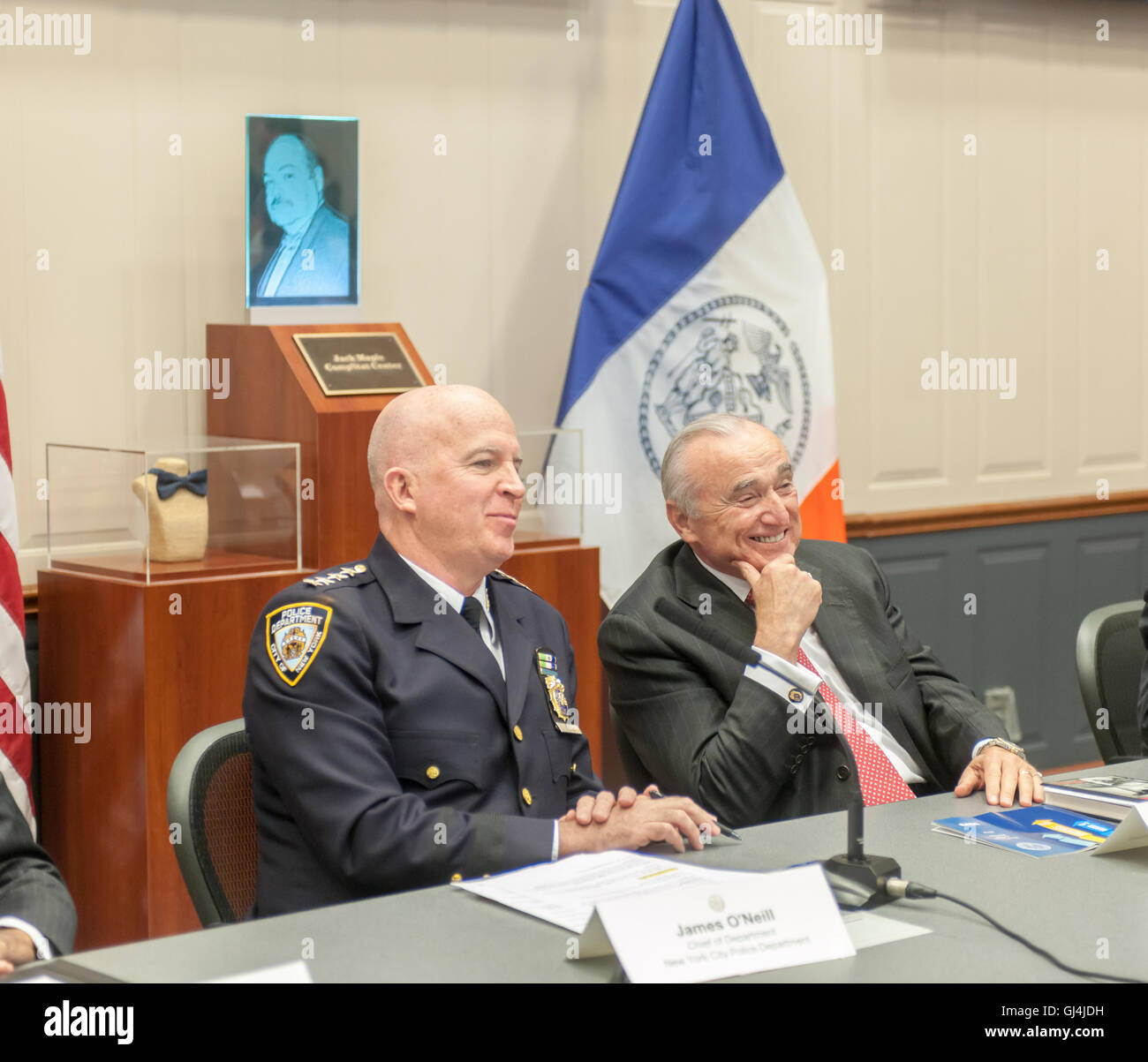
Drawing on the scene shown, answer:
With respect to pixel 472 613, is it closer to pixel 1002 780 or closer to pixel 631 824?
pixel 631 824

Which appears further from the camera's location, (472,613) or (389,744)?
(472,613)

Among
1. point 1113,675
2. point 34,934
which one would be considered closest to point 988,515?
point 1113,675

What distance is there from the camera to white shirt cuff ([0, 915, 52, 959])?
1798 mm

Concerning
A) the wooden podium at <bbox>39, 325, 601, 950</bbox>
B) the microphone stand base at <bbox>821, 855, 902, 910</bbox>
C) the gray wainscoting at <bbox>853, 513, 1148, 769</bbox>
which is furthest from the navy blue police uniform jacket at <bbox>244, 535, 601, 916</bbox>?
the gray wainscoting at <bbox>853, 513, 1148, 769</bbox>

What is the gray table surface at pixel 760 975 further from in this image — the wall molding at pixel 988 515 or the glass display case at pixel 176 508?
the wall molding at pixel 988 515

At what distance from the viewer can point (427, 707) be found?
2.20m

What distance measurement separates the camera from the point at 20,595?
3.26 metres

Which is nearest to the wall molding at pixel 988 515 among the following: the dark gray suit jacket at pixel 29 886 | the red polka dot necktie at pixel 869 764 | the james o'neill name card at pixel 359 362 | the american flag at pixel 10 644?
the james o'neill name card at pixel 359 362

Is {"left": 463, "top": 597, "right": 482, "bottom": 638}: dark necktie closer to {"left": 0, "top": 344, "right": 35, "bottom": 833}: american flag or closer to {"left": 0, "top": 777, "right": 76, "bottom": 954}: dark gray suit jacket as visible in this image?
{"left": 0, "top": 777, "right": 76, "bottom": 954}: dark gray suit jacket

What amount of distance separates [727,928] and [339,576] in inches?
36.7

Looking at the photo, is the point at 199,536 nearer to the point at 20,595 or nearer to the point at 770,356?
the point at 20,595

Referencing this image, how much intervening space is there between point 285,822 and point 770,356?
2519 millimetres

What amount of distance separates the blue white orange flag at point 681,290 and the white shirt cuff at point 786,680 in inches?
63.9
